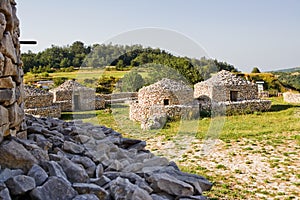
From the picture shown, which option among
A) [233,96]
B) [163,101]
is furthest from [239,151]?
[233,96]

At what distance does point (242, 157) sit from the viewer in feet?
26.4

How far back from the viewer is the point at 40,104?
18.1 metres

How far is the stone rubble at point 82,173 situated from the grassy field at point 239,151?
275 cm

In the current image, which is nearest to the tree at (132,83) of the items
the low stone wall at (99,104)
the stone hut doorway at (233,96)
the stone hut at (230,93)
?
the low stone wall at (99,104)

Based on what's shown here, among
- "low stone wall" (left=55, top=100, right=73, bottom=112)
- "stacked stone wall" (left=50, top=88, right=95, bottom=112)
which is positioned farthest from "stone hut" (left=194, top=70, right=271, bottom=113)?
"low stone wall" (left=55, top=100, right=73, bottom=112)

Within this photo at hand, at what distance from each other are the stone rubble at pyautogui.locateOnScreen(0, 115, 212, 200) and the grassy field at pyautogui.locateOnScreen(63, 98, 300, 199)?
275cm

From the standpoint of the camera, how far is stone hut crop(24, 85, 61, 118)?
16922mm

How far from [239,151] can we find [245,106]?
29.7 ft

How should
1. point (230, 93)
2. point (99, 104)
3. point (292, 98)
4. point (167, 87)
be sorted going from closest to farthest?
point (167, 87) < point (230, 93) < point (99, 104) < point (292, 98)

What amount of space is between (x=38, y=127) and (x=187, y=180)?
1750 mm

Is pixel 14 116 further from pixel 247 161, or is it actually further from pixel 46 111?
pixel 46 111

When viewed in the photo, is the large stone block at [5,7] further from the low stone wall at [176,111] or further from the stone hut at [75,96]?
the stone hut at [75,96]

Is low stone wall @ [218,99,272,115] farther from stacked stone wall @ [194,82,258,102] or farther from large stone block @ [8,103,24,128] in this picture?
large stone block @ [8,103,24,128]

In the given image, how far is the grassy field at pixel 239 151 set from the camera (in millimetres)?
5809
